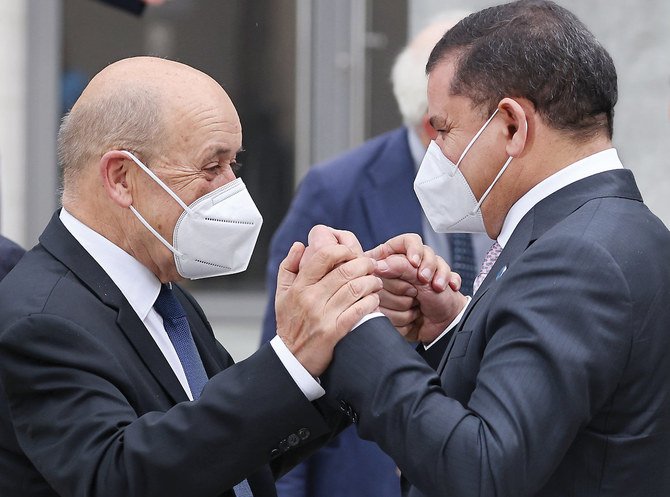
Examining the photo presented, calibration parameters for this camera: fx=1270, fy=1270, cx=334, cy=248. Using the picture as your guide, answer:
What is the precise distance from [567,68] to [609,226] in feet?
1.02

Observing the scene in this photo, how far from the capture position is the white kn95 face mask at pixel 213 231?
263 centimetres

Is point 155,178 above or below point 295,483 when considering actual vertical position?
above

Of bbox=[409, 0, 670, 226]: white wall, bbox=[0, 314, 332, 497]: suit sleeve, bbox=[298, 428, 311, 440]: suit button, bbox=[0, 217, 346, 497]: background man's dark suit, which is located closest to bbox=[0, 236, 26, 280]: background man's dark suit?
Answer: bbox=[0, 217, 346, 497]: background man's dark suit

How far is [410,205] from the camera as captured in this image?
426cm

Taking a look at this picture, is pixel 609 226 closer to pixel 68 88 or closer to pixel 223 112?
pixel 223 112

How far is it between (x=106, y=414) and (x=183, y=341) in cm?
39

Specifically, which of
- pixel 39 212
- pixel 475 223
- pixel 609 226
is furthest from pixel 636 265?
pixel 39 212

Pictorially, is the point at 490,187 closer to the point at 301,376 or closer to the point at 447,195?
the point at 447,195

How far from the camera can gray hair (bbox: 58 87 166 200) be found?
2.56m

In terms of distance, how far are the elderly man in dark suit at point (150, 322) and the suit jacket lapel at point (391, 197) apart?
1503 millimetres

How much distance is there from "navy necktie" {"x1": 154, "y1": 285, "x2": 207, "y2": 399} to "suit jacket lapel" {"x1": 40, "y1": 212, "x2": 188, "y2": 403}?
0.08 m

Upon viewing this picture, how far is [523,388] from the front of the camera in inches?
80.8

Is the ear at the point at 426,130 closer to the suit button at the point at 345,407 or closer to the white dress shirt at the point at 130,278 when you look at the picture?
the white dress shirt at the point at 130,278

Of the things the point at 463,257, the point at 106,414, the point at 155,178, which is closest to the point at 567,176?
the point at 155,178
